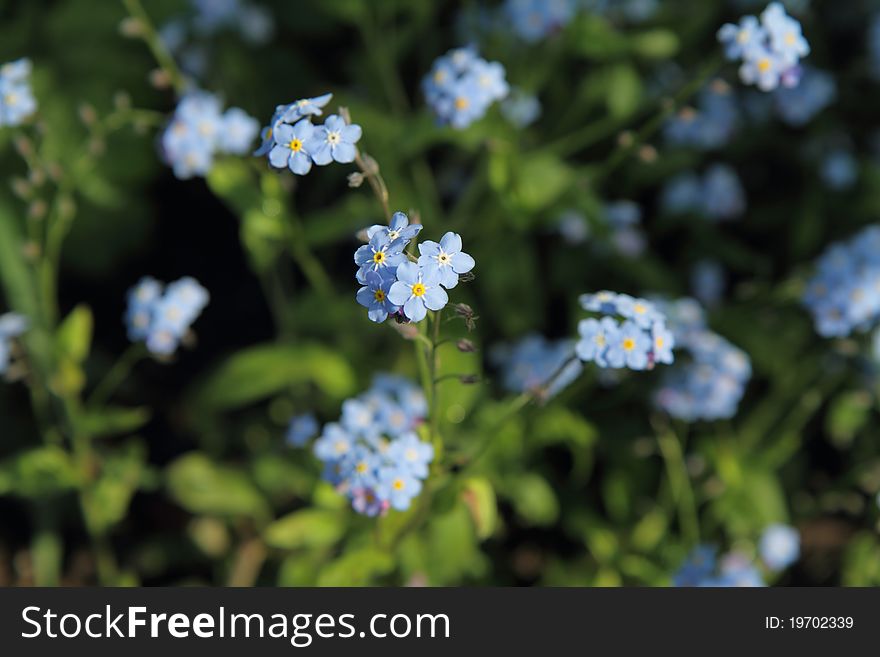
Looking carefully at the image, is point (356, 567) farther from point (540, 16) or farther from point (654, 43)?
point (654, 43)

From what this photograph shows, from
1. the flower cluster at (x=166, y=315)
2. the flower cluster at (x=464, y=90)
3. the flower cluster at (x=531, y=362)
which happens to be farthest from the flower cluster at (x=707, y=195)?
the flower cluster at (x=166, y=315)

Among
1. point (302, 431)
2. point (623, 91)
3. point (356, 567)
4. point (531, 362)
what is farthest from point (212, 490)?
point (623, 91)

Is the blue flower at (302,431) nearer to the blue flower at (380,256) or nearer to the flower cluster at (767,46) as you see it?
the blue flower at (380,256)

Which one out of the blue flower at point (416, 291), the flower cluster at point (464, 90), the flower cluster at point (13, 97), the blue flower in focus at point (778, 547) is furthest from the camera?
the blue flower in focus at point (778, 547)

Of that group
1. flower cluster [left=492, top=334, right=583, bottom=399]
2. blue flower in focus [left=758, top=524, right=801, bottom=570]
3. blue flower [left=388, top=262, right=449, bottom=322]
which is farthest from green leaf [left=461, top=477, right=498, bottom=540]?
blue flower in focus [left=758, top=524, right=801, bottom=570]

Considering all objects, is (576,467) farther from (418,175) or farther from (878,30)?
(878,30)
